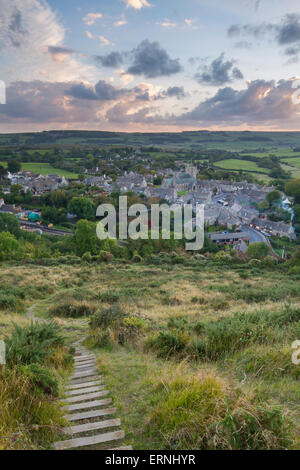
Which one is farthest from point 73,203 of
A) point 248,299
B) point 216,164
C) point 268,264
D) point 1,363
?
point 216,164

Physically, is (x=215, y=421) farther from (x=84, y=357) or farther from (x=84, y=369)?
(x=84, y=357)

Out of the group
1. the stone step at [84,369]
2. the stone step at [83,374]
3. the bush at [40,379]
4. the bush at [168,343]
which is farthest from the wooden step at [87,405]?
the bush at [168,343]

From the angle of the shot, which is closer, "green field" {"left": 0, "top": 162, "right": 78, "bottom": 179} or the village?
the village

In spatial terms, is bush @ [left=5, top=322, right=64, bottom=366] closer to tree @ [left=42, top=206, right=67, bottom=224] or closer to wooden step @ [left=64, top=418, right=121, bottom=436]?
wooden step @ [left=64, top=418, right=121, bottom=436]

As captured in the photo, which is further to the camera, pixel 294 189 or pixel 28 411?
pixel 294 189

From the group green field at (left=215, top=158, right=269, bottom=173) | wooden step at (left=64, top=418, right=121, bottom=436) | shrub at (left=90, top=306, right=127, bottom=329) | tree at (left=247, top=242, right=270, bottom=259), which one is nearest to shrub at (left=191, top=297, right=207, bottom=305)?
shrub at (left=90, top=306, right=127, bottom=329)

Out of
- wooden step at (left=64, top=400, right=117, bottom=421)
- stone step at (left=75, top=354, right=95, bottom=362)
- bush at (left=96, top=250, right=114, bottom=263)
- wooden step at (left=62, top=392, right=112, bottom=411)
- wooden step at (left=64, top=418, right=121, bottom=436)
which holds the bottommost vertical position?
bush at (left=96, top=250, right=114, bottom=263)

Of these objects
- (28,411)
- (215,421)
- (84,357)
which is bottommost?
(84,357)

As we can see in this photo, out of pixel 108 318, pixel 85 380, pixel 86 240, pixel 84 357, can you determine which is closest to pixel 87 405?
pixel 85 380
